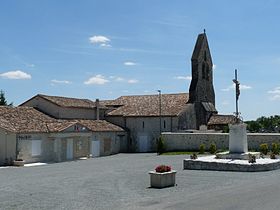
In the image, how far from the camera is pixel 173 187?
18547mm

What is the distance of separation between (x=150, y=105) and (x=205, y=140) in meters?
11.0

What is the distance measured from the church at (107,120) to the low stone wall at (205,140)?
3.42m

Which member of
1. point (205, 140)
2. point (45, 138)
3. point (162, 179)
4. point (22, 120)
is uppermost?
point (22, 120)

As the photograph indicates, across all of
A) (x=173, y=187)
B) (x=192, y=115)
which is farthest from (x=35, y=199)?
(x=192, y=115)

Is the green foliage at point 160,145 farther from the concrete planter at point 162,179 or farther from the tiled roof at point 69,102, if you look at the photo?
the concrete planter at point 162,179

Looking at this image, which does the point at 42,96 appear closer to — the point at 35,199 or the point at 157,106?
the point at 157,106

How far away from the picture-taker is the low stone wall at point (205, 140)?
136ft

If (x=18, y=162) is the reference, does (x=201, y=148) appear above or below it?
above

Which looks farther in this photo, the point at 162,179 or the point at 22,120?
the point at 22,120

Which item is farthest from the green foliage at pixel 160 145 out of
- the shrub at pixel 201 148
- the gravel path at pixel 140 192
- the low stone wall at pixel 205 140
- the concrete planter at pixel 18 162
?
the gravel path at pixel 140 192

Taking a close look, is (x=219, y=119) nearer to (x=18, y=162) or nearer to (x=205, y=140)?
(x=205, y=140)

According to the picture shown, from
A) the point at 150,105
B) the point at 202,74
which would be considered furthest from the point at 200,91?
the point at 150,105

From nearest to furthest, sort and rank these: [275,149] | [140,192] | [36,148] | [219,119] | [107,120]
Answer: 1. [140,192]
2. [36,148]
3. [275,149]
4. [107,120]
5. [219,119]

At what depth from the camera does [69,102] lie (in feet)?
161
